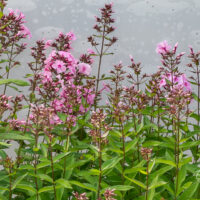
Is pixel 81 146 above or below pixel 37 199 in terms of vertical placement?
above

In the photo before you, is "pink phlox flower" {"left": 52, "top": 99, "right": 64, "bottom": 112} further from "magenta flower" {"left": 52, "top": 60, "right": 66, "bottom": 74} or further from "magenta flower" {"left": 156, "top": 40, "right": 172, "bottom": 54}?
"magenta flower" {"left": 156, "top": 40, "right": 172, "bottom": 54}

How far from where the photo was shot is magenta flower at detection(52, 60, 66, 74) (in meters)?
2.86

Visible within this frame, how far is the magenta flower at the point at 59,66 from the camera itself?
113 inches

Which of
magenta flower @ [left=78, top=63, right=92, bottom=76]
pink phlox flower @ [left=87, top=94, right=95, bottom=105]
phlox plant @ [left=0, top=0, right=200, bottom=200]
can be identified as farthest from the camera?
pink phlox flower @ [left=87, top=94, right=95, bottom=105]

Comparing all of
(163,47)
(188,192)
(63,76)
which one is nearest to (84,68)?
(63,76)

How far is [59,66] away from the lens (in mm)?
2893

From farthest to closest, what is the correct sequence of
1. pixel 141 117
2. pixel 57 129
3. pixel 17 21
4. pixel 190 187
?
pixel 17 21
pixel 141 117
pixel 57 129
pixel 190 187

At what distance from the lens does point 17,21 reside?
3.41 metres

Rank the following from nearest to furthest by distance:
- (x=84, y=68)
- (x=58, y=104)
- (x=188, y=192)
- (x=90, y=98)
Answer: (x=188, y=192)
(x=58, y=104)
(x=84, y=68)
(x=90, y=98)

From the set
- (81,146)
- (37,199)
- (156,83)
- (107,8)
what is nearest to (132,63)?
(156,83)

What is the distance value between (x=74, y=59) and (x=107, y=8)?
3.22ft

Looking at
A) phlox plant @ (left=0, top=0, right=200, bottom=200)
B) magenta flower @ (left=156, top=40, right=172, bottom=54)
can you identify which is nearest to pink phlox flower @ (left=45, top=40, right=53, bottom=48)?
phlox plant @ (left=0, top=0, right=200, bottom=200)

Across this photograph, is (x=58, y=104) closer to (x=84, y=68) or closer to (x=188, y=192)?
(x=84, y=68)

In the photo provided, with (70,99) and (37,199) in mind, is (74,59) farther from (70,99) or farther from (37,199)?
(37,199)
